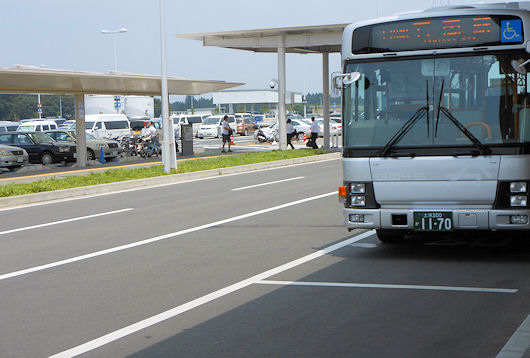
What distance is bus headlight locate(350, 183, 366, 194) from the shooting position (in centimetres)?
925

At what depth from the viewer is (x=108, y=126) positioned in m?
45.2

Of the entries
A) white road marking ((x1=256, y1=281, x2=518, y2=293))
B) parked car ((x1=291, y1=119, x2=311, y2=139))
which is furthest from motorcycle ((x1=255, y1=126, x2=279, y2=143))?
white road marking ((x1=256, y1=281, x2=518, y2=293))

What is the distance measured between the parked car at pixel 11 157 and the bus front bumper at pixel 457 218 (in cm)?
2150

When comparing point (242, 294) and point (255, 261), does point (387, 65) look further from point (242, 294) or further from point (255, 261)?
point (242, 294)

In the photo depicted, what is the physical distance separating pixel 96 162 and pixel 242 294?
86.2ft

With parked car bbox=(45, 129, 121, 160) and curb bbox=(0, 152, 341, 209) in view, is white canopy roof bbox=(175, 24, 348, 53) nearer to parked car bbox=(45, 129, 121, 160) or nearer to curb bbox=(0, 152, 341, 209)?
parked car bbox=(45, 129, 121, 160)

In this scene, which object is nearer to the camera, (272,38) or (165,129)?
(165,129)

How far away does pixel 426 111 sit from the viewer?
357 inches

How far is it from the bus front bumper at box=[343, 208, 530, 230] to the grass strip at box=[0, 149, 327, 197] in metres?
11.5

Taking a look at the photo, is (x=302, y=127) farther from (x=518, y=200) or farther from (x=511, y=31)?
(x=518, y=200)

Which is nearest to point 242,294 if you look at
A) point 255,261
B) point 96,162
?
point 255,261

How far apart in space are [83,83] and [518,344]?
25.2 meters

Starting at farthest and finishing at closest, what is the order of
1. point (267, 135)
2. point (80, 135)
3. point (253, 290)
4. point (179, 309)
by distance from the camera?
point (267, 135) → point (80, 135) → point (253, 290) → point (179, 309)

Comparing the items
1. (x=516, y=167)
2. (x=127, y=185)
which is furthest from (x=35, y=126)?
(x=516, y=167)
